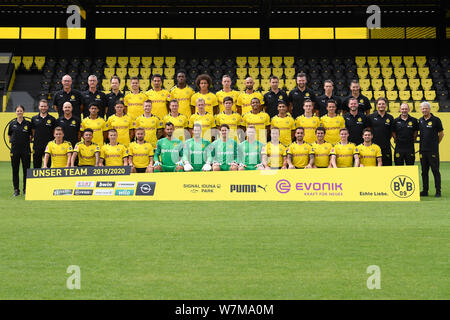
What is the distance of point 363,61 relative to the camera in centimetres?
3212

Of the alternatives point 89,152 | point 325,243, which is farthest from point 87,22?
point 325,243

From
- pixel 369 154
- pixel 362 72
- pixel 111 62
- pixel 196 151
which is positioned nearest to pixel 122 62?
pixel 111 62

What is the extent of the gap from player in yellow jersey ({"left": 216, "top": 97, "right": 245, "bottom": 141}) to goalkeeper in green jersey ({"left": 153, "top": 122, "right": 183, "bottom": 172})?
116 cm

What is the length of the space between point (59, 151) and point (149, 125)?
2175mm

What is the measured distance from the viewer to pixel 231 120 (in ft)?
45.0

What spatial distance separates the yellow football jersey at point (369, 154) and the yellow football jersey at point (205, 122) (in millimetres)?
3440

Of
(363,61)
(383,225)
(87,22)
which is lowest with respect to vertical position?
(383,225)

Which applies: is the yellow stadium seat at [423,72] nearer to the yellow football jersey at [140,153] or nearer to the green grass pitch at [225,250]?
the green grass pitch at [225,250]

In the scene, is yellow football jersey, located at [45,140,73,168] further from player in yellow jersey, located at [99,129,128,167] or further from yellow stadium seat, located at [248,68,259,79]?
yellow stadium seat, located at [248,68,259,79]

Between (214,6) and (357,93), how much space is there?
19.5 metres

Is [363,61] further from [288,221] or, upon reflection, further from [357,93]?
[288,221]

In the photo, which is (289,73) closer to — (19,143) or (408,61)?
(408,61)

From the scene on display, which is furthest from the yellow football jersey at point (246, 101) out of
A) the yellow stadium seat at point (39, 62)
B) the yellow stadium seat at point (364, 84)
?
the yellow stadium seat at point (39, 62)

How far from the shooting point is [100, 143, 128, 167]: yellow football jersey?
529 inches
